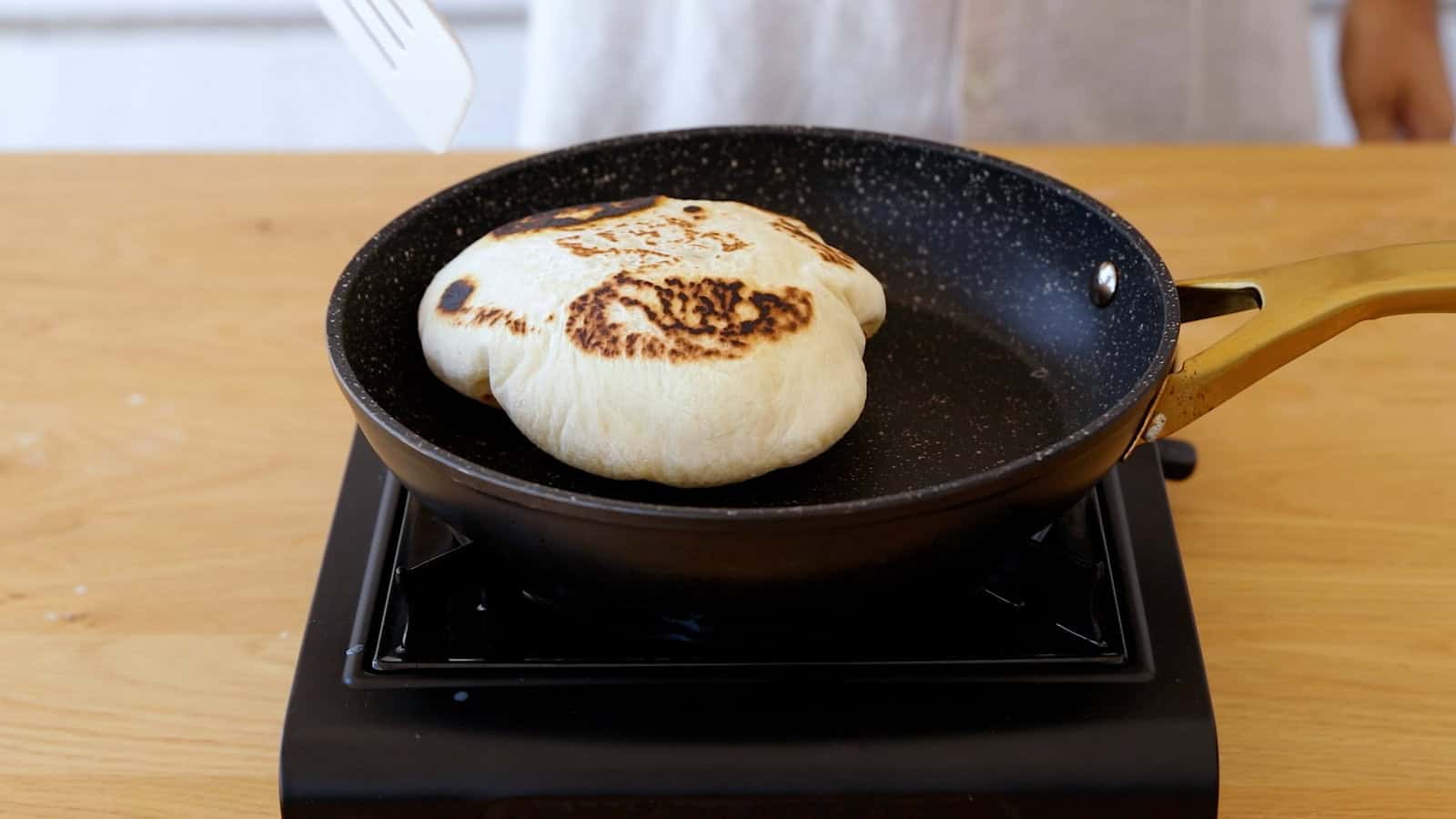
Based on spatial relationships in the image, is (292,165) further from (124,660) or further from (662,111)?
(124,660)

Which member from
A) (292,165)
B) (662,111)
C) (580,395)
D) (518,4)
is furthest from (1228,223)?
(518,4)

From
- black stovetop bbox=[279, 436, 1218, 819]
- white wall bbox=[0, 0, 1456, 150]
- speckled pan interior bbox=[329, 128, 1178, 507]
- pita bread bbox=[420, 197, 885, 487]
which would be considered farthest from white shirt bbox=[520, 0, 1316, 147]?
white wall bbox=[0, 0, 1456, 150]

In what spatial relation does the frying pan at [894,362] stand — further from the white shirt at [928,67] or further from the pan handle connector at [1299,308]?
the white shirt at [928,67]

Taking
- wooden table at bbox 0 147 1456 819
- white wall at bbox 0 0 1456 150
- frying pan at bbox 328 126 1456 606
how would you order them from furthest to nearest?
white wall at bbox 0 0 1456 150 < wooden table at bbox 0 147 1456 819 < frying pan at bbox 328 126 1456 606

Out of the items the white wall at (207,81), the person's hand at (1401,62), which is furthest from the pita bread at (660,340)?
the white wall at (207,81)

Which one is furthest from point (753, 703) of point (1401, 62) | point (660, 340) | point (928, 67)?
point (1401, 62)

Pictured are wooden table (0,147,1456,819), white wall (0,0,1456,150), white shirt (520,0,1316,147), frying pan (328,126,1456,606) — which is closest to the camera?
frying pan (328,126,1456,606)

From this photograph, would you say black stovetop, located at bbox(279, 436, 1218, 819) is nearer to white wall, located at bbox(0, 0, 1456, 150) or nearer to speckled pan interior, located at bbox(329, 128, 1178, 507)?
speckled pan interior, located at bbox(329, 128, 1178, 507)
